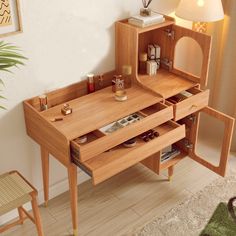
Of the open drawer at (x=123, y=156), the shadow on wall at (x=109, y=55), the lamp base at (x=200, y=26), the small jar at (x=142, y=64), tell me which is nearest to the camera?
the open drawer at (x=123, y=156)

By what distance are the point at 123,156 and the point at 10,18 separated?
0.94 metres

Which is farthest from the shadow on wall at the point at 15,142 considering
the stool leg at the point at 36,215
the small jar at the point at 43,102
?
the stool leg at the point at 36,215

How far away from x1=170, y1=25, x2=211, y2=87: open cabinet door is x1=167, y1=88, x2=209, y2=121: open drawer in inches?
3.2

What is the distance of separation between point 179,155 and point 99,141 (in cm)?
93

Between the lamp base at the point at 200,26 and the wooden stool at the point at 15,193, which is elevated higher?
the lamp base at the point at 200,26

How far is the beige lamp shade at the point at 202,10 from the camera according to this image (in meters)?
2.61

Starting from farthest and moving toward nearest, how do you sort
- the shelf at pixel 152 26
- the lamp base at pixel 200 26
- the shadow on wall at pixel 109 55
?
the lamp base at pixel 200 26
the shadow on wall at pixel 109 55
the shelf at pixel 152 26

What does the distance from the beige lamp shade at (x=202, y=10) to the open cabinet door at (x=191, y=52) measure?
10cm

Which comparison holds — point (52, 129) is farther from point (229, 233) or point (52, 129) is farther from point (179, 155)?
point (229, 233)

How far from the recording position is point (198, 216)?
269 cm

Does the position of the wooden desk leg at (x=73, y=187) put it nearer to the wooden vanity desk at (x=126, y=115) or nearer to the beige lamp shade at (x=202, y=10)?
the wooden vanity desk at (x=126, y=115)

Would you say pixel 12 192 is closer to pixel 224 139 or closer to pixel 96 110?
pixel 96 110

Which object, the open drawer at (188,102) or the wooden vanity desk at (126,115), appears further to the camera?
the open drawer at (188,102)

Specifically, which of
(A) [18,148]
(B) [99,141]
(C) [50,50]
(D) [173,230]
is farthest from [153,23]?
(D) [173,230]
